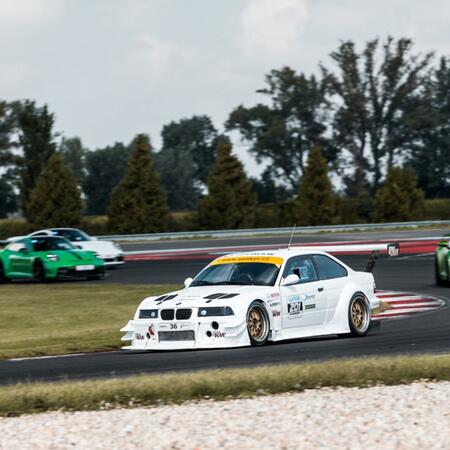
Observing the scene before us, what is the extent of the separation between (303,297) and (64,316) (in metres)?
7.33

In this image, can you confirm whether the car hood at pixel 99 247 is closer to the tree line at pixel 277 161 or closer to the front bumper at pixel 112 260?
the front bumper at pixel 112 260

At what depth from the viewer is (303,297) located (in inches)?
645

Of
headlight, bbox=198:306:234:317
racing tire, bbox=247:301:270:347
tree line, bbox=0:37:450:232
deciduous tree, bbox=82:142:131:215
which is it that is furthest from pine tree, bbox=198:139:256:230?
deciduous tree, bbox=82:142:131:215

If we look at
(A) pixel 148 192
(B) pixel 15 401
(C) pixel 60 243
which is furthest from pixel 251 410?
(A) pixel 148 192

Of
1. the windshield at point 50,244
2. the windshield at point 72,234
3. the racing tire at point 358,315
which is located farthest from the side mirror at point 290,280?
the windshield at point 72,234

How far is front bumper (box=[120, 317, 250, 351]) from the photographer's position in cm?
1523

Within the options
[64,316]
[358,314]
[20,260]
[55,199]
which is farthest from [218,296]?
[55,199]

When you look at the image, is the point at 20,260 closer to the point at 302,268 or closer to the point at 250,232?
the point at 302,268

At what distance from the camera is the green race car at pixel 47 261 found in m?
31.9

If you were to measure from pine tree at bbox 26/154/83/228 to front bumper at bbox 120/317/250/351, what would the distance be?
148 ft

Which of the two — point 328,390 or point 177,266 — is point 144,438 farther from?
point 177,266

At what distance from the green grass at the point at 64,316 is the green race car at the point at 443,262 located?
6138 mm

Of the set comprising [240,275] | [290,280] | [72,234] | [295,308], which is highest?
[72,234]

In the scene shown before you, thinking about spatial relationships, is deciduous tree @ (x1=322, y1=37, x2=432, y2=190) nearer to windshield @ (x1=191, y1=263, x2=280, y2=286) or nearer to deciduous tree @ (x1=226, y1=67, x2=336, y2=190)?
deciduous tree @ (x1=226, y1=67, x2=336, y2=190)
